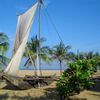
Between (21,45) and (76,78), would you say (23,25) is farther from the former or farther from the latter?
(76,78)

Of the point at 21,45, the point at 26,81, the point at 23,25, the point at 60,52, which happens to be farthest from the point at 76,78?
the point at 60,52

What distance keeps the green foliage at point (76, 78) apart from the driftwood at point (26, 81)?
648cm

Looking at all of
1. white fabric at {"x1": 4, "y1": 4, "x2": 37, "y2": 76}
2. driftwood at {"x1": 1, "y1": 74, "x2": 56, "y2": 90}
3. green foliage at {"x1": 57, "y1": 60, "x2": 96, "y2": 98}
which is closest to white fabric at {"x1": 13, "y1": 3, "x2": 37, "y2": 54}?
white fabric at {"x1": 4, "y1": 4, "x2": 37, "y2": 76}

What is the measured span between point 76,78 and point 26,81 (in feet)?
26.5

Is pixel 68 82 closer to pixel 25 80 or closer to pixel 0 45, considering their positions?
pixel 25 80

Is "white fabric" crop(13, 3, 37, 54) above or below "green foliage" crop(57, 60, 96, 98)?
above

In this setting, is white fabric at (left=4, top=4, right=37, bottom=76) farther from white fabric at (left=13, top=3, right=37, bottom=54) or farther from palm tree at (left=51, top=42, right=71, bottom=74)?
palm tree at (left=51, top=42, right=71, bottom=74)

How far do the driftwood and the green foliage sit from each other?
6.48 m

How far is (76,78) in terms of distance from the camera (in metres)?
15.3

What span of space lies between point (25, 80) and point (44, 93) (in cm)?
308

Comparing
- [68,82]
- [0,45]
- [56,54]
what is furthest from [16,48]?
[56,54]

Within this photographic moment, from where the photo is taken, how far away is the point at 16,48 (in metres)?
25.2

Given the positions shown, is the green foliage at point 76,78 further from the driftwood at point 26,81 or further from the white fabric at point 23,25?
the white fabric at point 23,25

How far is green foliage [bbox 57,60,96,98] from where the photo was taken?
1519cm
